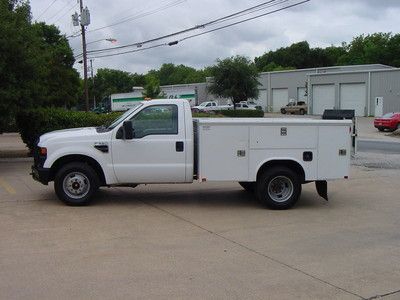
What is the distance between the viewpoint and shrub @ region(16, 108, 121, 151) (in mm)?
16672

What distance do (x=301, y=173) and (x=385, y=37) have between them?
10751 centimetres

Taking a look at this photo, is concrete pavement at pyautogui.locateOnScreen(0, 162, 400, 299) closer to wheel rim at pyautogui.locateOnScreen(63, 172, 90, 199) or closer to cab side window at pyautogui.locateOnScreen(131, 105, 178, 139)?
wheel rim at pyautogui.locateOnScreen(63, 172, 90, 199)

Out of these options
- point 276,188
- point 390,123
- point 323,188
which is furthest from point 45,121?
point 390,123

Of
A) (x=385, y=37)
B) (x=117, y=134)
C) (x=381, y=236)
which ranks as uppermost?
(x=385, y=37)

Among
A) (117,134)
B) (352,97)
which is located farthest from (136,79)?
(117,134)

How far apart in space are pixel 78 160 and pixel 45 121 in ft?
24.5

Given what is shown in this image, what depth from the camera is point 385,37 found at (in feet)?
355

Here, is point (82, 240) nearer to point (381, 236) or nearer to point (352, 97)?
point (381, 236)

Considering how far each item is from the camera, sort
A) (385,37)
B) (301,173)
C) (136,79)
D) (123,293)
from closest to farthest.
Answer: (123,293)
(301,173)
(385,37)
(136,79)

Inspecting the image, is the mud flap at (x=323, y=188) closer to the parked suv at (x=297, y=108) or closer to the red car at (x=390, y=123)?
the red car at (x=390, y=123)

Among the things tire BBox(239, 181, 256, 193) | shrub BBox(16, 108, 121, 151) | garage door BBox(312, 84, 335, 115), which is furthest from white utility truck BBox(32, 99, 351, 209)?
garage door BBox(312, 84, 335, 115)

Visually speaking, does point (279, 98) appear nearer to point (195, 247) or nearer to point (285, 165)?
point (285, 165)

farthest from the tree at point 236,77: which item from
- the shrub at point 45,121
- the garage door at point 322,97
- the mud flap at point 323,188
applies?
the mud flap at point 323,188

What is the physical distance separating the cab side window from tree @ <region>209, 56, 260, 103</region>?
50.2 meters
